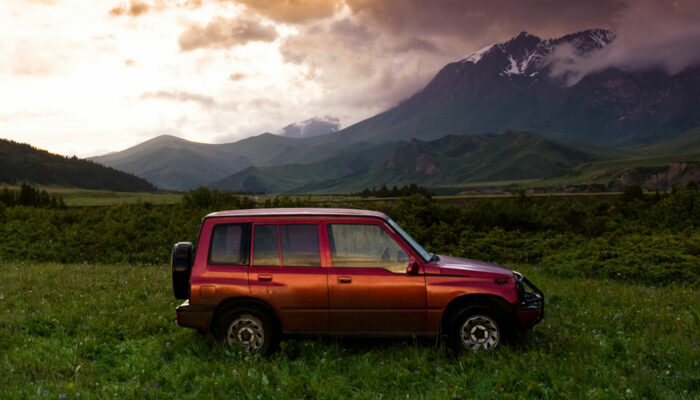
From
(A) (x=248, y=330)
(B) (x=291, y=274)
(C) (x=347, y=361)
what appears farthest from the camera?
(A) (x=248, y=330)

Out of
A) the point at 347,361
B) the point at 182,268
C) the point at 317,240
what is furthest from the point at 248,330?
the point at 317,240

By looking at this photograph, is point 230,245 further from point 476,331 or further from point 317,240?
point 476,331

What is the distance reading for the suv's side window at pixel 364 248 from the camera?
780 cm

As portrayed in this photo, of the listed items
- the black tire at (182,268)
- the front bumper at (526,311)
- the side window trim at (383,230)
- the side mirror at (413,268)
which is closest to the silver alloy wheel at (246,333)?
the black tire at (182,268)

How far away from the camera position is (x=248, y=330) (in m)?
7.91

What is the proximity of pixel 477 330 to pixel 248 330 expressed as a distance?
12.2 ft

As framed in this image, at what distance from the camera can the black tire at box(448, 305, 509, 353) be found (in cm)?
766

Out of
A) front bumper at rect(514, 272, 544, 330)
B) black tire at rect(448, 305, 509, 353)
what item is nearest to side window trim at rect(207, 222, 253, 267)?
Answer: black tire at rect(448, 305, 509, 353)

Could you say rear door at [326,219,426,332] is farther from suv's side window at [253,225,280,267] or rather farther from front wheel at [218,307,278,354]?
front wheel at [218,307,278,354]

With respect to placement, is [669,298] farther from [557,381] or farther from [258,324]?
[258,324]

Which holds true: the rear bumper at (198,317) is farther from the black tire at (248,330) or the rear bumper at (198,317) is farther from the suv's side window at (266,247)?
the suv's side window at (266,247)

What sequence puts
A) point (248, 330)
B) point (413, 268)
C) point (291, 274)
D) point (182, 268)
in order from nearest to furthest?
point (413, 268)
point (291, 274)
point (248, 330)
point (182, 268)

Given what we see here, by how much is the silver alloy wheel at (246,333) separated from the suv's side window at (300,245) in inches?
43.0

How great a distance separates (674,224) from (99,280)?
20316 mm
